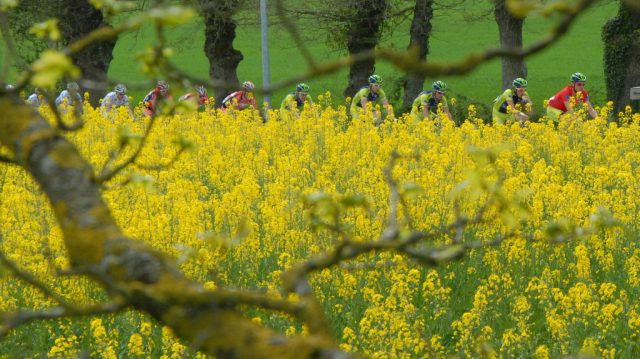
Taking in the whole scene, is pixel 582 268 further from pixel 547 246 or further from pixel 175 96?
pixel 175 96

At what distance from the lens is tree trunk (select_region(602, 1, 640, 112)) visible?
21125 mm

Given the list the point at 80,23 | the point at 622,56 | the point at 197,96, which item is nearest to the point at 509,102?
the point at 622,56

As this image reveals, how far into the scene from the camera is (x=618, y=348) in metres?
7.54

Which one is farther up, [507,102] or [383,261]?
[507,102]

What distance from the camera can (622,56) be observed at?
21250 millimetres

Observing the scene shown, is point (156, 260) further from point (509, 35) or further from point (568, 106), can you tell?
point (509, 35)

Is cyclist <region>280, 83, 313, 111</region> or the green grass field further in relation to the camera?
the green grass field

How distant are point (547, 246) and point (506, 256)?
1.24ft

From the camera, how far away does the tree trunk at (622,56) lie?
69.3ft

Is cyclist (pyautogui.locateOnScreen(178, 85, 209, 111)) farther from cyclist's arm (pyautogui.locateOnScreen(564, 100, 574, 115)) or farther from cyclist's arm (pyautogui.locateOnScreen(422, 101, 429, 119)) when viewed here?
cyclist's arm (pyautogui.locateOnScreen(564, 100, 574, 115))

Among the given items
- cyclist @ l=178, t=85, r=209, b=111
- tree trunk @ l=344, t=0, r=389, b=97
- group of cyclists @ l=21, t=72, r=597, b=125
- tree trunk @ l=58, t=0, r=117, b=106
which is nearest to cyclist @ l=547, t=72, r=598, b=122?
group of cyclists @ l=21, t=72, r=597, b=125

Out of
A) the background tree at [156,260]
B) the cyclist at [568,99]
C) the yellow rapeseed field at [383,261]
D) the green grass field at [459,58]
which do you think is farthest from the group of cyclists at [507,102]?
the background tree at [156,260]

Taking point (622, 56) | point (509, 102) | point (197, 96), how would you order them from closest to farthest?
point (197, 96) < point (509, 102) < point (622, 56)

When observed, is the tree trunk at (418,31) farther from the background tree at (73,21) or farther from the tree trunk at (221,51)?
the background tree at (73,21)
